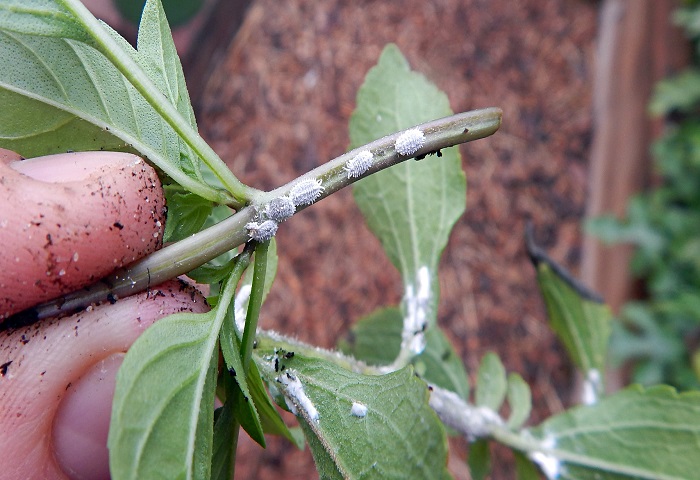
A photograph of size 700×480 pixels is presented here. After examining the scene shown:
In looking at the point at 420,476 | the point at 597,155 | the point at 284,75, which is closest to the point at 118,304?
the point at 420,476

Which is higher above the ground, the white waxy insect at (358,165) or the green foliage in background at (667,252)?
the white waxy insect at (358,165)

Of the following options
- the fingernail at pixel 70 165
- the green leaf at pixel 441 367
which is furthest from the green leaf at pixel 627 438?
the fingernail at pixel 70 165

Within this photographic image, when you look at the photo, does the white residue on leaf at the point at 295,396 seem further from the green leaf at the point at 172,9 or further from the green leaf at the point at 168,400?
the green leaf at the point at 172,9

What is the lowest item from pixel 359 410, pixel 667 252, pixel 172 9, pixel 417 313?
pixel 667 252

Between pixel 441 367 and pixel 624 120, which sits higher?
pixel 441 367

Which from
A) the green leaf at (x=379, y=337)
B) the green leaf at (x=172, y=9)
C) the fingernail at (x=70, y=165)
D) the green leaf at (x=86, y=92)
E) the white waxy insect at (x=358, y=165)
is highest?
the green leaf at (x=172, y=9)

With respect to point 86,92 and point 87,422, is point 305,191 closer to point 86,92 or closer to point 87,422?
point 86,92

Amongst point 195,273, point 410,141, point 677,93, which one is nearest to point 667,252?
point 677,93
